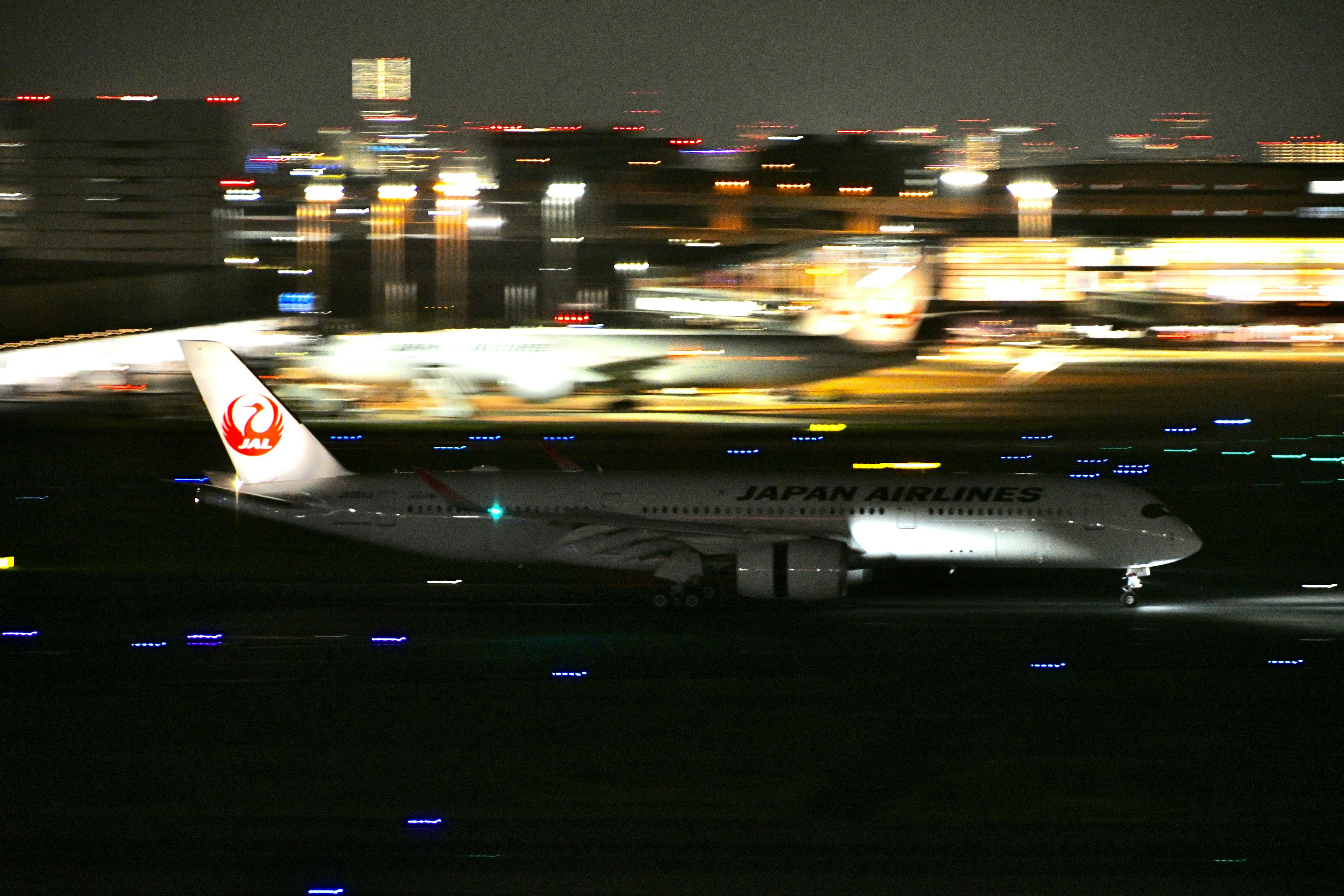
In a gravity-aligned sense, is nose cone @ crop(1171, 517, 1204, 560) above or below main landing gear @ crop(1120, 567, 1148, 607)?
above

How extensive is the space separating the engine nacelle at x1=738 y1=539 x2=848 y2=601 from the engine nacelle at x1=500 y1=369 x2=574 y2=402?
159 feet

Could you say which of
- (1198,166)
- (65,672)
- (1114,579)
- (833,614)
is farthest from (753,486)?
(1198,166)

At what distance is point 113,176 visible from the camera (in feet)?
521

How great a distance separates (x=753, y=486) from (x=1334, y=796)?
14.5 m

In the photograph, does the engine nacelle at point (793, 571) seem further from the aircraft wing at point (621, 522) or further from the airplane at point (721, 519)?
the aircraft wing at point (621, 522)

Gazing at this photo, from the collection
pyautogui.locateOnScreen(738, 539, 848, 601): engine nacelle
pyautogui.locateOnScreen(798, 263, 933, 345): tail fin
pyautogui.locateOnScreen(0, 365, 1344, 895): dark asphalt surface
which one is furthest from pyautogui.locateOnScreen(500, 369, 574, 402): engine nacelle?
pyautogui.locateOnScreen(738, 539, 848, 601): engine nacelle

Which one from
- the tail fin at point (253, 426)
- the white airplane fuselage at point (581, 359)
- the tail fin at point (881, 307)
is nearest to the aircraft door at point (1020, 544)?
the tail fin at point (253, 426)

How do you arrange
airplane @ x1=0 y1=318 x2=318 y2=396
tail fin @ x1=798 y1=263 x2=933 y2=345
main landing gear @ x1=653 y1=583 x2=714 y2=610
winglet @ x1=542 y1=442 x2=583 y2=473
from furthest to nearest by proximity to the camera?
tail fin @ x1=798 y1=263 x2=933 y2=345, airplane @ x1=0 y1=318 x2=318 y2=396, winglet @ x1=542 y1=442 x2=583 y2=473, main landing gear @ x1=653 y1=583 x2=714 y2=610

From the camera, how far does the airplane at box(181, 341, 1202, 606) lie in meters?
26.9

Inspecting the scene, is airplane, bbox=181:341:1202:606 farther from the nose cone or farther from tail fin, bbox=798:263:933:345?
tail fin, bbox=798:263:933:345

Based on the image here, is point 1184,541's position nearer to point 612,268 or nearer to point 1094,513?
point 1094,513

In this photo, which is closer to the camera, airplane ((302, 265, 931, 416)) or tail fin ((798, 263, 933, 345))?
airplane ((302, 265, 931, 416))

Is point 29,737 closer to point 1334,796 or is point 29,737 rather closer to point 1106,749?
point 1106,749

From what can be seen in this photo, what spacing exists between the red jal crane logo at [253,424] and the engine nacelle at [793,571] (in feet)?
35.2
